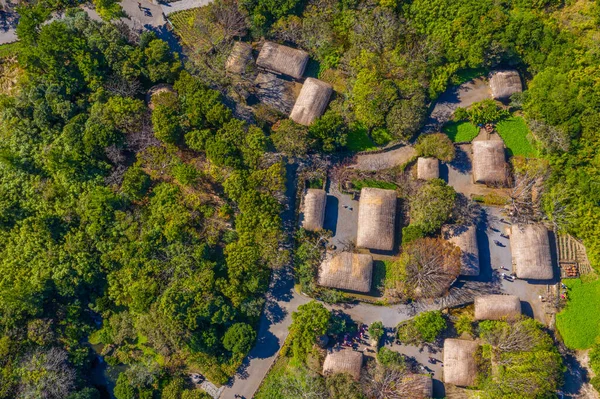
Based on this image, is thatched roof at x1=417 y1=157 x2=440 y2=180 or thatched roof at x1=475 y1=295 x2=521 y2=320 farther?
thatched roof at x1=417 y1=157 x2=440 y2=180

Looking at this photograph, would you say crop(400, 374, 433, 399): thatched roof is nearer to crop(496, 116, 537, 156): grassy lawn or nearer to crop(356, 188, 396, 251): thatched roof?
crop(356, 188, 396, 251): thatched roof

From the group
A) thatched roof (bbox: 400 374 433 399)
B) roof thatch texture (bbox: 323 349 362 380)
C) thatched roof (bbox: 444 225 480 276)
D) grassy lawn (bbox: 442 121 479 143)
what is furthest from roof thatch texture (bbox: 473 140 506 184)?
roof thatch texture (bbox: 323 349 362 380)

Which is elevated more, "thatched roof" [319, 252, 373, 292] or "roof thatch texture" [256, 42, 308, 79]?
"roof thatch texture" [256, 42, 308, 79]

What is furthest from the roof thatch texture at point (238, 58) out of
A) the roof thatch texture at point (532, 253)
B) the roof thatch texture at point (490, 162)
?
the roof thatch texture at point (532, 253)

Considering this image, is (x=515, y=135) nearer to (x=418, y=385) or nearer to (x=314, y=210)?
(x=314, y=210)

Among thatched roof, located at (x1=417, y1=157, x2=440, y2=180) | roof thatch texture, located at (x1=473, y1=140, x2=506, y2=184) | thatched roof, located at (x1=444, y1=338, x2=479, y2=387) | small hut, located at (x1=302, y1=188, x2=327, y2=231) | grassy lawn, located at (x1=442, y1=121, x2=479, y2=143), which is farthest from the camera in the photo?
grassy lawn, located at (x1=442, y1=121, x2=479, y2=143)

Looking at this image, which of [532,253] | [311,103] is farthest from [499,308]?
[311,103]

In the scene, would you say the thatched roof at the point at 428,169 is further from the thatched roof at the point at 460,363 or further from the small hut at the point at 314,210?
the thatched roof at the point at 460,363

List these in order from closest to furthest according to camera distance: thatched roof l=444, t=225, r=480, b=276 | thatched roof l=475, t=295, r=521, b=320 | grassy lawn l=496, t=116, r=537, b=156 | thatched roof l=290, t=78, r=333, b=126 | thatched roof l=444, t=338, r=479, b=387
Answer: thatched roof l=444, t=338, r=479, b=387
thatched roof l=475, t=295, r=521, b=320
thatched roof l=444, t=225, r=480, b=276
thatched roof l=290, t=78, r=333, b=126
grassy lawn l=496, t=116, r=537, b=156

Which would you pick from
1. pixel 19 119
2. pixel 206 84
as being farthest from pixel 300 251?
pixel 19 119
